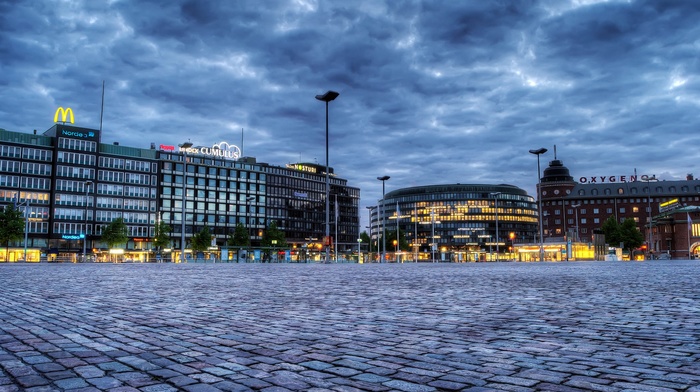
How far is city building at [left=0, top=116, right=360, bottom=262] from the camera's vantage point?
9581cm

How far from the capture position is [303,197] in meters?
144

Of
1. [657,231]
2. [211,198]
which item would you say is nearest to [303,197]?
[211,198]

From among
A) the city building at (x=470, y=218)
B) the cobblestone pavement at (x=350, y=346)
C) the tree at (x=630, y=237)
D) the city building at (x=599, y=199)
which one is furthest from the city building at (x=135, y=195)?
the city building at (x=599, y=199)

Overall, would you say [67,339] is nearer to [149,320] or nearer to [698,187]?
[149,320]

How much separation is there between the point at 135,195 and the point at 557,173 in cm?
12780

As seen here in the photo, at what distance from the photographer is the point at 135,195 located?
110250mm

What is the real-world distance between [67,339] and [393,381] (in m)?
3.89

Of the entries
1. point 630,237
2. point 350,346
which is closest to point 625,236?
point 630,237

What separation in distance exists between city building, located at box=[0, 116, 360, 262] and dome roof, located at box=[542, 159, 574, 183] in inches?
3140

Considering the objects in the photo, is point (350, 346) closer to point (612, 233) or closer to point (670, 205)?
point (612, 233)

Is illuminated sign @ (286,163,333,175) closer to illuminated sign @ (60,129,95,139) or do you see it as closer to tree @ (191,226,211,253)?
tree @ (191,226,211,253)

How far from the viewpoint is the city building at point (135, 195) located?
9581 centimetres

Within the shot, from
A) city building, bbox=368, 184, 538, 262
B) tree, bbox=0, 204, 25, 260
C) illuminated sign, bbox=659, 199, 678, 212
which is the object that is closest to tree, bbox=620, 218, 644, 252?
illuminated sign, bbox=659, 199, 678, 212

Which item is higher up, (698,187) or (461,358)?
(698,187)
